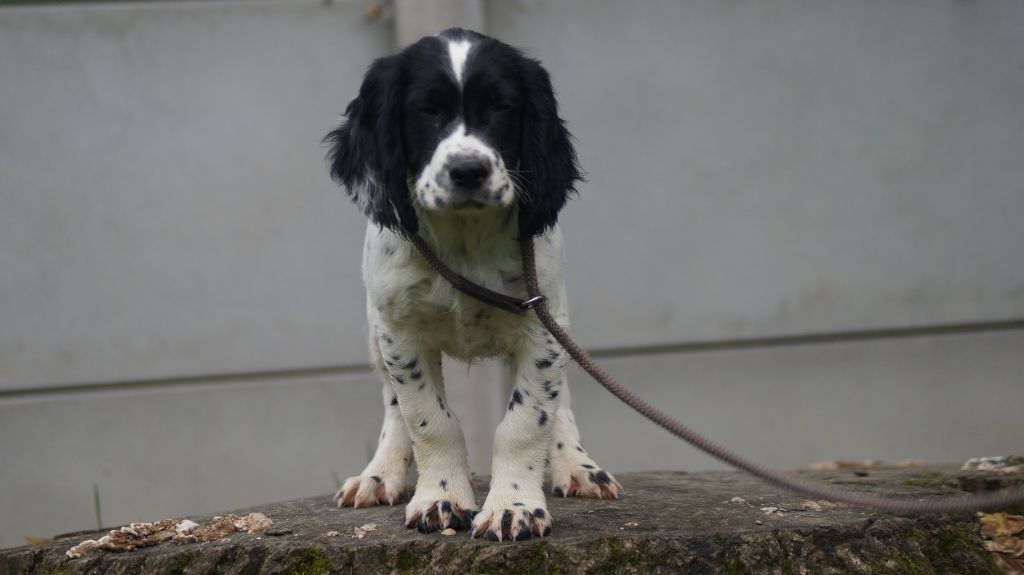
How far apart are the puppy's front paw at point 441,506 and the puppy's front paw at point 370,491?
1.61 feet

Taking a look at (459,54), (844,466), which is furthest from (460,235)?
(844,466)

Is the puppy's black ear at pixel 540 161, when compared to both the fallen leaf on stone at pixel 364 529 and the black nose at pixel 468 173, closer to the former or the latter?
the black nose at pixel 468 173

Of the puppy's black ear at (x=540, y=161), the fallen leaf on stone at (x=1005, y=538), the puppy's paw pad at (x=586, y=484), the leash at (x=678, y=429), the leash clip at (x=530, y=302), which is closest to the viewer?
the leash at (x=678, y=429)

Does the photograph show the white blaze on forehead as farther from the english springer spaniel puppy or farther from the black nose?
the black nose

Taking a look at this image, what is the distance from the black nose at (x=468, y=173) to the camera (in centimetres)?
272

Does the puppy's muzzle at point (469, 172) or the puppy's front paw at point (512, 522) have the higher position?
the puppy's muzzle at point (469, 172)

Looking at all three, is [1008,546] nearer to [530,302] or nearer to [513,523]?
[513,523]

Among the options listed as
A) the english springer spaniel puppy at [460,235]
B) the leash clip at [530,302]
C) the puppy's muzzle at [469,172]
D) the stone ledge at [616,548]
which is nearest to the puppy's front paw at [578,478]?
the stone ledge at [616,548]

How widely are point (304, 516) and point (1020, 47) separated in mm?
4929

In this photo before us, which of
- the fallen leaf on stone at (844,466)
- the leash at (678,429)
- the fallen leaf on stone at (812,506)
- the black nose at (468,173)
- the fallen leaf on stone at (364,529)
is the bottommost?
the fallen leaf on stone at (844,466)

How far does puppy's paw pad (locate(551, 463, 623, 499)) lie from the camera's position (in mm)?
3467

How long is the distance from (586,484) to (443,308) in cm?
84

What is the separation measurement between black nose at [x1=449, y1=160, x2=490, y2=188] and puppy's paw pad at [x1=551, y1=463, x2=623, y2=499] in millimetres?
1253

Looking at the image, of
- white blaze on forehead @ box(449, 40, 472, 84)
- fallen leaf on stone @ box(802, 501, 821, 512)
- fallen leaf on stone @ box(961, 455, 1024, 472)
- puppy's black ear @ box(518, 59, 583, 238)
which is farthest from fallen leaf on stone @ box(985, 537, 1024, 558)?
white blaze on forehead @ box(449, 40, 472, 84)
